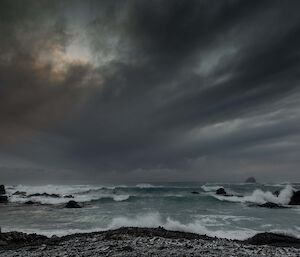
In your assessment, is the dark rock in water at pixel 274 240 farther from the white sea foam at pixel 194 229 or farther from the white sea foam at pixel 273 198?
the white sea foam at pixel 273 198

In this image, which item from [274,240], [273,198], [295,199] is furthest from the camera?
[273,198]

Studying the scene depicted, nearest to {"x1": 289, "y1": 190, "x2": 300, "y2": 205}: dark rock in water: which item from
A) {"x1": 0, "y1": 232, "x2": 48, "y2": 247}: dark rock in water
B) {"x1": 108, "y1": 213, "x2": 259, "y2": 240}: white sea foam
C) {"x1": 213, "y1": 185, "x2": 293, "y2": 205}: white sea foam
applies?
{"x1": 213, "y1": 185, "x2": 293, "y2": 205}: white sea foam

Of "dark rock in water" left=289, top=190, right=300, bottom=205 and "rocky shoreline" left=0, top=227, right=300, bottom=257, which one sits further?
"dark rock in water" left=289, top=190, right=300, bottom=205

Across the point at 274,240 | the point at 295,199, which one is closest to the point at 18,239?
the point at 274,240

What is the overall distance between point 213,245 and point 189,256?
333 centimetres

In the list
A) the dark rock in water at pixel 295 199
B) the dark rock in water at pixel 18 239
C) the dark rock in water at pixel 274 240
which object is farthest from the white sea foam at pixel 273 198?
the dark rock in water at pixel 18 239

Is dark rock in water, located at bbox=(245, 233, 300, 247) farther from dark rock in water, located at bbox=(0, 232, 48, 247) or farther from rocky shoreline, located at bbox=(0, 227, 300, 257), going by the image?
dark rock in water, located at bbox=(0, 232, 48, 247)

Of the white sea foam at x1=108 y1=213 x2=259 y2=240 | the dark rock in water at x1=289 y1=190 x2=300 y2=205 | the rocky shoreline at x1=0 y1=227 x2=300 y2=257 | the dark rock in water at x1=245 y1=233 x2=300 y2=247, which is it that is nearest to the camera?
the rocky shoreline at x1=0 y1=227 x2=300 y2=257

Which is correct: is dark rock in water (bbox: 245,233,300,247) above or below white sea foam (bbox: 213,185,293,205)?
below

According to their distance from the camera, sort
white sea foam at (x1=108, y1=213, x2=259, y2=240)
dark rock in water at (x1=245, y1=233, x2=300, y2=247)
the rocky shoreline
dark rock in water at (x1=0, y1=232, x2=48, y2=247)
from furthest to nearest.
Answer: white sea foam at (x1=108, y1=213, x2=259, y2=240) → dark rock in water at (x1=245, y1=233, x2=300, y2=247) → dark rock in water at (x1=0, y1=232, x2=48, y2=247) → the rocky shoreline

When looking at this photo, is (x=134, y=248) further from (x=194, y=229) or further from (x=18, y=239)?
(x=194, y=229)

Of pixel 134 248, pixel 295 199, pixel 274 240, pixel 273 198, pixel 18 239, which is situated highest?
pixel 273 198

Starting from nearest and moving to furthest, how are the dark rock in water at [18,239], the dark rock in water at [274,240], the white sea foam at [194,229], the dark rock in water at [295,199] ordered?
1. the dark rock in water at [18,239]
2. the dark rock in water at [274,240]
3. the white sea foam at [194,229]
4. the dark rock in water at [295,199]

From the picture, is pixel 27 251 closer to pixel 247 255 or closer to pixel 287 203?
pixel 247 255
